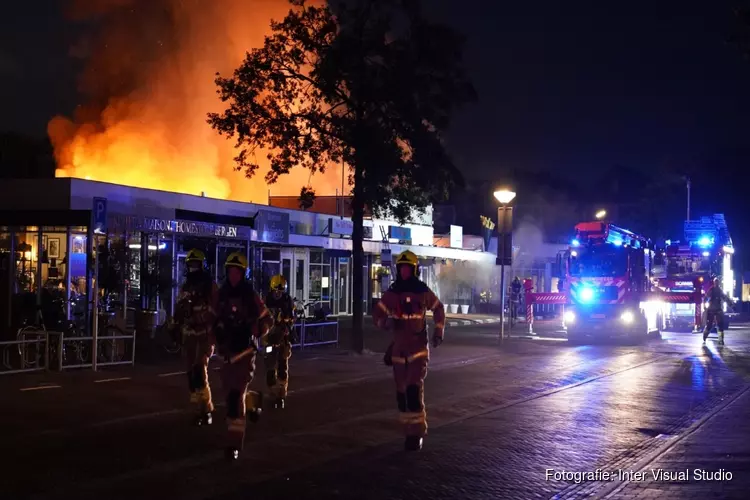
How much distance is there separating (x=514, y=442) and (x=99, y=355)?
9.46m

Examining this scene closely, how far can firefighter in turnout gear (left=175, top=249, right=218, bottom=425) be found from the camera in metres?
10.2

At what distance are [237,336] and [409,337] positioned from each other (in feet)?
6.27

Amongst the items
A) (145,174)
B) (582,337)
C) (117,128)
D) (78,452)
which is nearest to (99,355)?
(78,452)

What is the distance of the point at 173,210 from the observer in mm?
23875

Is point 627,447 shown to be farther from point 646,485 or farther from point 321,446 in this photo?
→ point 321,446

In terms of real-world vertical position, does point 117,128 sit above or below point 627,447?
above

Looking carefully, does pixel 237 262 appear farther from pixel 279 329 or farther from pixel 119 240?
pixel 119 240

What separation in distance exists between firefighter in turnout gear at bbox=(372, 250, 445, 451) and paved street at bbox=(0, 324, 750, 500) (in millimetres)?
406

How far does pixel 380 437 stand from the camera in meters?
10.1

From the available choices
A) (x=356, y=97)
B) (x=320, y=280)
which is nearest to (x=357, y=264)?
(x=356, y=97)

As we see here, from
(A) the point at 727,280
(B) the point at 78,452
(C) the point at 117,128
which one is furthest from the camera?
(C) the point at 117,128

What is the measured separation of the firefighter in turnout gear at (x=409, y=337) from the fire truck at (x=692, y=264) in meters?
25.9

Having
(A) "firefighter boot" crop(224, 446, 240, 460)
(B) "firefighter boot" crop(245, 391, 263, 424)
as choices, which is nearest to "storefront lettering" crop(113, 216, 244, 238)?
(B) "firefighter boot" crop(245, 391, 263, 424)

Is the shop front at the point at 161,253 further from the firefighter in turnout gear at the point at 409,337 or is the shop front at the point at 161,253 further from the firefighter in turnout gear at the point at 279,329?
the firefighter in turnout gear at the point at 409,337
